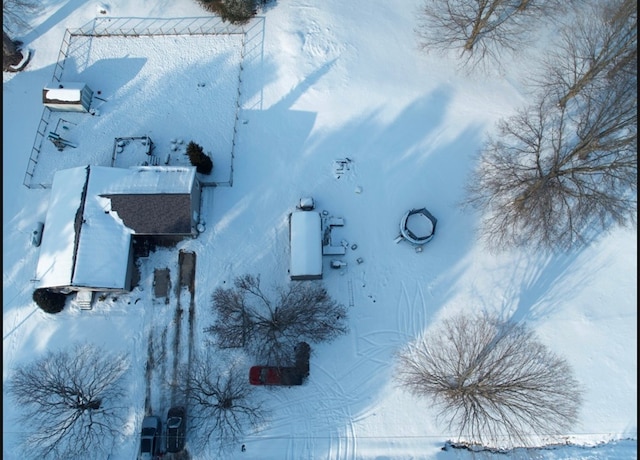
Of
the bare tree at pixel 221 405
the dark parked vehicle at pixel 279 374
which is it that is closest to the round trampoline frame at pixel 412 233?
the dark parked vehicle at pixel 279 374

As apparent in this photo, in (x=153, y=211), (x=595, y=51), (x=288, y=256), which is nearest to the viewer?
(x=153, y=211)

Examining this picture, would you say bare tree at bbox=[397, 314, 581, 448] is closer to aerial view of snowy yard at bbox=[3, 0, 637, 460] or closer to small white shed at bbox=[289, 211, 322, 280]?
aerial view of snowy yard at bbox=[3, 0, 637, 460]

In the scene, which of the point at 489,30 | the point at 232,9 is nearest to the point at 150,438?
the point at 232,9

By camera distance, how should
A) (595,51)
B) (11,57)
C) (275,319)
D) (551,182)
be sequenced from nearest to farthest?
(275,319) < (551,182) < (595,51) < (11,57)

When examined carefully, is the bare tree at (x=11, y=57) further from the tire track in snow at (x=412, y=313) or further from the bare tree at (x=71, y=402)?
the tire track in snow at (x=412, y=313)

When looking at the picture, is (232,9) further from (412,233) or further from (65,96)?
(412,233)

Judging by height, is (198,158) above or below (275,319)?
above

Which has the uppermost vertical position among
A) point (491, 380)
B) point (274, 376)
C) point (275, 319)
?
point (275, 319)
